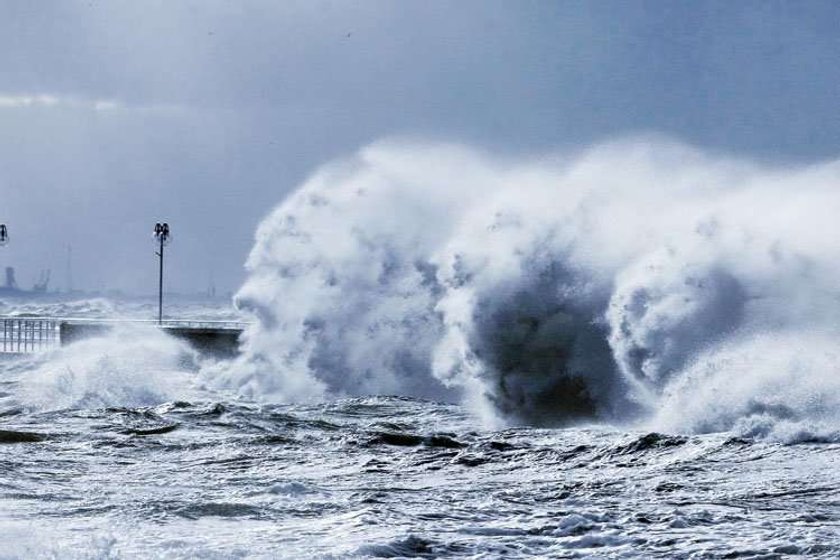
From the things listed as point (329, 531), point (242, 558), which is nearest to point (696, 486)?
point (329, 531)

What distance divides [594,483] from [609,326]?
10.3 metres

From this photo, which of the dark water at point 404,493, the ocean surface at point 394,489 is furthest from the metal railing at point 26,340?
the dark water at point 404,493

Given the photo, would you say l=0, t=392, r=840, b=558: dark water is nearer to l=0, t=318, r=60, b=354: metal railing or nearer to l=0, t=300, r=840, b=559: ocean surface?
l=0, t=300, r=840, b=559: ocean surface

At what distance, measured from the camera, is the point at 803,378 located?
1700 cm

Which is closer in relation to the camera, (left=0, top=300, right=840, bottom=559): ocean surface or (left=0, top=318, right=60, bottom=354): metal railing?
(left=0, top=300, right=840, bottom=559): ocean surface

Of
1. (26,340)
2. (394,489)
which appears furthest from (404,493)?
(26,340)

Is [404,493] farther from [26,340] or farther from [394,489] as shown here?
[26,340]

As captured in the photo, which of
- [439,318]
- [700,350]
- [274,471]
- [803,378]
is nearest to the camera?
[274,471]

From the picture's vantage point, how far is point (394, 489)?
12156mm

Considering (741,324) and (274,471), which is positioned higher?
(741,324)

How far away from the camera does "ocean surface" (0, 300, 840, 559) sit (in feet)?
30.5

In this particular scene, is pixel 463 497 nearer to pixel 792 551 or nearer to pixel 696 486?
pixel 696 486

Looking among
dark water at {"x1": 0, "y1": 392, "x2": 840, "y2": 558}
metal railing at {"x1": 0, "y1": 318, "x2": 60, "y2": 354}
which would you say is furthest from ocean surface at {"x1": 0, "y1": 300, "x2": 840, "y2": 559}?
metal railing at {"x1": 0, "y1": 318, "x2": 60, "y2": 354}

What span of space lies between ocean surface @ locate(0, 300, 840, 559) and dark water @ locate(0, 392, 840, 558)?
3 centimetres
